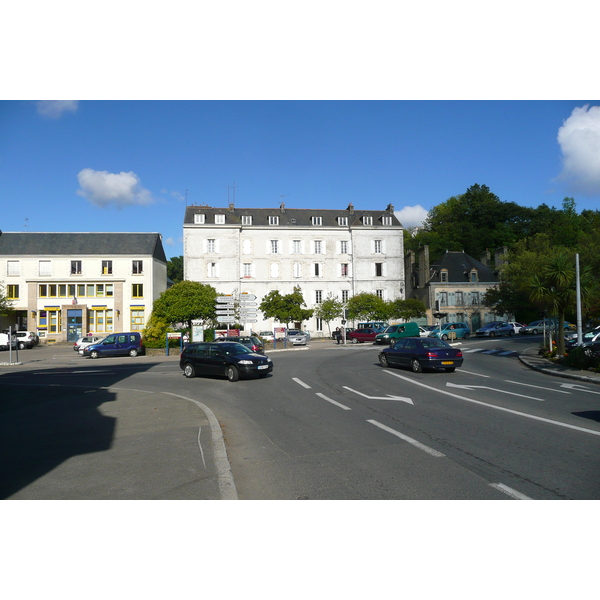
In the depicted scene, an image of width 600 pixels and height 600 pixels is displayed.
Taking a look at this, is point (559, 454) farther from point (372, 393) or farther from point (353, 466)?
point (372, 393)

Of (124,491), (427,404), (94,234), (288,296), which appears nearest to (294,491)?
(124,491)

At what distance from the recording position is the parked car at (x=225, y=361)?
1809 centimetres

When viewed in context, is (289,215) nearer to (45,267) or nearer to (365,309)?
(365,309)

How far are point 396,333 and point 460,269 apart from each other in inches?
1053

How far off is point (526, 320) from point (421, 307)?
2007 cm

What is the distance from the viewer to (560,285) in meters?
23.3

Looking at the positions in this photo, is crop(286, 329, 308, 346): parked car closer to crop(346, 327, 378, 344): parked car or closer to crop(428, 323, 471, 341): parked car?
crop(346, 327, 378, 344): parked car

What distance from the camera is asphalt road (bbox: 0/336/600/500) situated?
6.19 meters

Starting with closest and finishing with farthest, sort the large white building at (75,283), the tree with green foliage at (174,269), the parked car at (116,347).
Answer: the parked car at (116,347), the large white building at (75,283), the tree with green foliage at (174,269)

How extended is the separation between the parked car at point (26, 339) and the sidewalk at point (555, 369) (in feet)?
148

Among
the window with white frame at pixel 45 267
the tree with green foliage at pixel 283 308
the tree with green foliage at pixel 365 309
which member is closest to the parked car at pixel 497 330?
the tree with green foliage at pixel 365 309

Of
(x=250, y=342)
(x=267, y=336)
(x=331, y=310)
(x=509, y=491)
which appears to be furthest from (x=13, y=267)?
(x=509, y=491)

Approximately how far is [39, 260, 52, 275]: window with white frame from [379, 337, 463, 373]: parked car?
46108mm

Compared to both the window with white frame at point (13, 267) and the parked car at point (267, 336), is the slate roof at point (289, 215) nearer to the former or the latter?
the parked car at point (267, 336)
